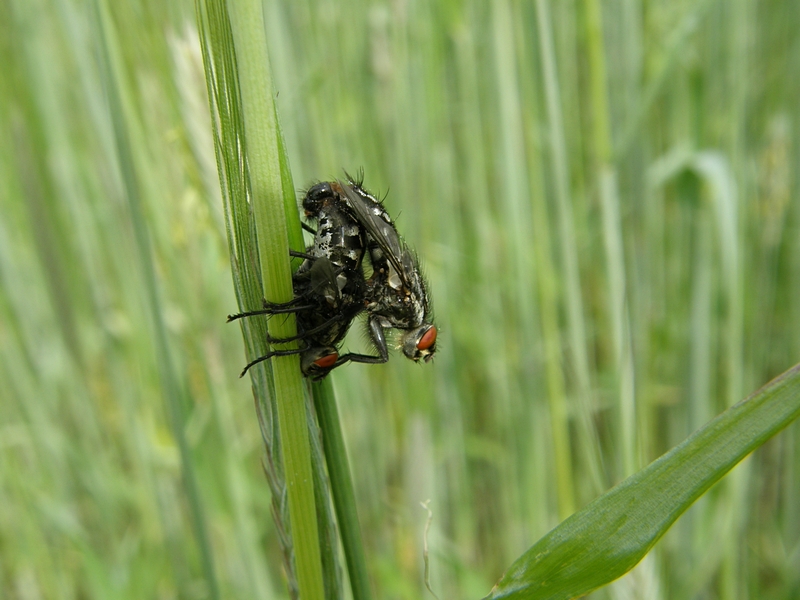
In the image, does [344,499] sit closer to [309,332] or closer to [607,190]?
[309,332]

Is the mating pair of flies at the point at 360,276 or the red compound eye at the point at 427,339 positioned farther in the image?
the red compound eye at the point at 427,339

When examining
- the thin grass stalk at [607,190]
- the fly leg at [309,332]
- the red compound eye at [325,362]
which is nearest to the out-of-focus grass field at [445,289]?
the thin grass stalk at [607,190]

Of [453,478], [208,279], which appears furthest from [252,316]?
[453,478]

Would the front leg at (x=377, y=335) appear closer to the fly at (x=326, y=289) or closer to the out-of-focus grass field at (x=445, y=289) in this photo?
the fly at (x=326, y=289)

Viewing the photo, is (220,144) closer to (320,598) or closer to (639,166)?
(320,598)

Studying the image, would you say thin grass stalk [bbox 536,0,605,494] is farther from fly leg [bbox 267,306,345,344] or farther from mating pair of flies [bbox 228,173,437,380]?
fly leg [bbox 267,306,345,344]

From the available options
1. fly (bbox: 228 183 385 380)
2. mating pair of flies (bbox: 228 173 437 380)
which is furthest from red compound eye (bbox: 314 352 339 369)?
mating pair of flies (bbox: 228 173 437 380)
